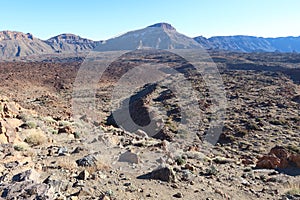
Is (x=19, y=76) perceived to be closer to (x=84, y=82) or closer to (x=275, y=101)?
(x=84, y=82)

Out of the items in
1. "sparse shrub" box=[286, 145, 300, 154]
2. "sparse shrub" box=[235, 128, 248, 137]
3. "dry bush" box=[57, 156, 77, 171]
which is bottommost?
"sparse shrub" box=[286, 145, 300, 154]

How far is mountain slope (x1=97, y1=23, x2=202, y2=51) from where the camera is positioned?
150750 mm

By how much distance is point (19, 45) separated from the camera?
158375 millimetres

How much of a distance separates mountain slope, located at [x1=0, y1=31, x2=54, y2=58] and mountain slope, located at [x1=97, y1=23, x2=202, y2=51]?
30480 mm

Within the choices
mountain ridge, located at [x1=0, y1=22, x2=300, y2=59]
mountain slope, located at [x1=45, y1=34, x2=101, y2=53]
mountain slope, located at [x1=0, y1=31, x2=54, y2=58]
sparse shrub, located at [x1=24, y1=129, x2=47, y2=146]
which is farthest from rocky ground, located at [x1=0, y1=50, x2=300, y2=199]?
mountain slope, located at [x1=45, y1=34, x2=101, y2=53]

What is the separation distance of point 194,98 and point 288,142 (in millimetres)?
10697

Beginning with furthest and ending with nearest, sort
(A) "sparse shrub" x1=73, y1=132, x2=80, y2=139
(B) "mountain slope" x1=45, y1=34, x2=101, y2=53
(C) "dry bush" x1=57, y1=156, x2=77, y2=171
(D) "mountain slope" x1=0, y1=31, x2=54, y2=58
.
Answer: (B) "mountain slope" x1=45, y1=34, x2=101, y2=53 → (D) "mountain slope" x1=0, y1=31, x2=54, y2=58 → (A) "sparse shrub" x1=73, y1=132, x2=80, y2=139 → (C) "dry bush" x1=57, y1=156, x2=77, y2=171

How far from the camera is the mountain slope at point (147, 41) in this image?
150750 millimetres

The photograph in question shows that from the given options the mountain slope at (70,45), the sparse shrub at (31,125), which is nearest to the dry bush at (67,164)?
the sparse shrub at (31,125)

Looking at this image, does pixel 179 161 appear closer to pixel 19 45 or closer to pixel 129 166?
pixel 129 166

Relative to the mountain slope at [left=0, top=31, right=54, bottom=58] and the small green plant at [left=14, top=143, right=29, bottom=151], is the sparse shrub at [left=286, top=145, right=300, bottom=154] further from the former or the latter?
the mountain slope at [left=0, top=31, right=54, bottom=58]

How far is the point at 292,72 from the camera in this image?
1646 inches

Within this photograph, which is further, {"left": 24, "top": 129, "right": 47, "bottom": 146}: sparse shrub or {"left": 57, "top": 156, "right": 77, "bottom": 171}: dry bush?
{"left": 24, "top": 129, "right": 47, "bottom": 146}: sparse shrub

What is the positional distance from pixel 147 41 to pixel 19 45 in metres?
60.0
